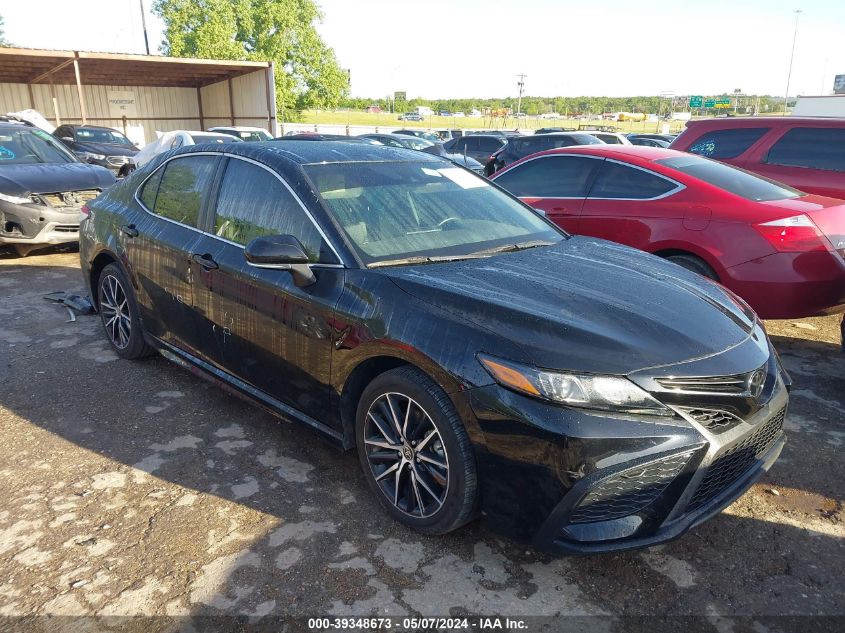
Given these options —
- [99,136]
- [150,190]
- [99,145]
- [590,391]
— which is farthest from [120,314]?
[99,136]

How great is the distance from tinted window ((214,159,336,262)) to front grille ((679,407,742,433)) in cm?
164

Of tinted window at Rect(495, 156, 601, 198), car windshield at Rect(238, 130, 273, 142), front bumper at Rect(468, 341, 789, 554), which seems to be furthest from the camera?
car windshield at Rect(238, 130, 273, 142)

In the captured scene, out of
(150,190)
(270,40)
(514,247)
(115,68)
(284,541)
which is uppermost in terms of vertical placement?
(270,40)

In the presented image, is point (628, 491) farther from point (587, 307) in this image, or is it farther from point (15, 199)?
point (15, 199)

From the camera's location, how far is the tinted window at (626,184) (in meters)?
5.11

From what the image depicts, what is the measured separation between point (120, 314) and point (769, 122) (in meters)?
6.76

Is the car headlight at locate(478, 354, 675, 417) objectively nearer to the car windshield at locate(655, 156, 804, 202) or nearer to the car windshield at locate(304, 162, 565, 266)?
the car windshield at locate(304, 162, 565, 266)

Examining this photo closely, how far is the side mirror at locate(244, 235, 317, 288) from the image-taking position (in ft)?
9.21

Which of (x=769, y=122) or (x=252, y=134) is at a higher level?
(x=769, y=122)

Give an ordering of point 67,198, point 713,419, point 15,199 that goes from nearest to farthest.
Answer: point 713,419
point 15,199
point 67,198

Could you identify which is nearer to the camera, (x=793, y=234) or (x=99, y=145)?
(x=793, y=234)

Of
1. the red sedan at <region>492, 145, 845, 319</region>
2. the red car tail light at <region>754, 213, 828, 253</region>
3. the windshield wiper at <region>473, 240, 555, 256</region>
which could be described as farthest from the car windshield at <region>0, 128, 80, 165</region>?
the red car tail light at <region>754, 213, 828, 253</region>

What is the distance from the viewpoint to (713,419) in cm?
231

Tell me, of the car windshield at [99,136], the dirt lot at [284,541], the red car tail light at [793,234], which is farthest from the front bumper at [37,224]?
the car windshield at [99,136]
